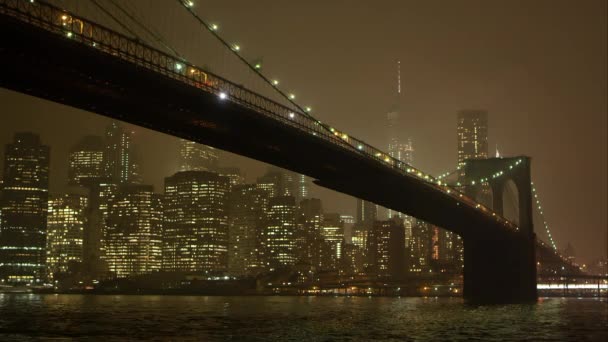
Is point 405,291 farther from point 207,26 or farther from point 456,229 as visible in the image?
point 207,26

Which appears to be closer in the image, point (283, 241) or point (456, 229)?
point (456, 229)

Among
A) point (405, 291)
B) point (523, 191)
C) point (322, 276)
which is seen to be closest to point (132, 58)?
point (523, 191)

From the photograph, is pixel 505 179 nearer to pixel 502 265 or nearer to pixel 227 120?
pixel 502 265

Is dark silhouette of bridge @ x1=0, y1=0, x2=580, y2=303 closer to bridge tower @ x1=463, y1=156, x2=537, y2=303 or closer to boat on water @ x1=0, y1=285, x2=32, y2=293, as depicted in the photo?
bridge tower @ x1=463, y1=156, x2=537, y2=303

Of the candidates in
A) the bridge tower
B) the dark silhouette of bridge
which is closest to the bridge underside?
the dark silhouette of bridge

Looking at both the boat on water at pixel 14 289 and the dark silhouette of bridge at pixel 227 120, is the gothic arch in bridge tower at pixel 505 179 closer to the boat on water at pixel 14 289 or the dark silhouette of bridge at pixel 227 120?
the dark silhouette of bridge at pixel 227 120
